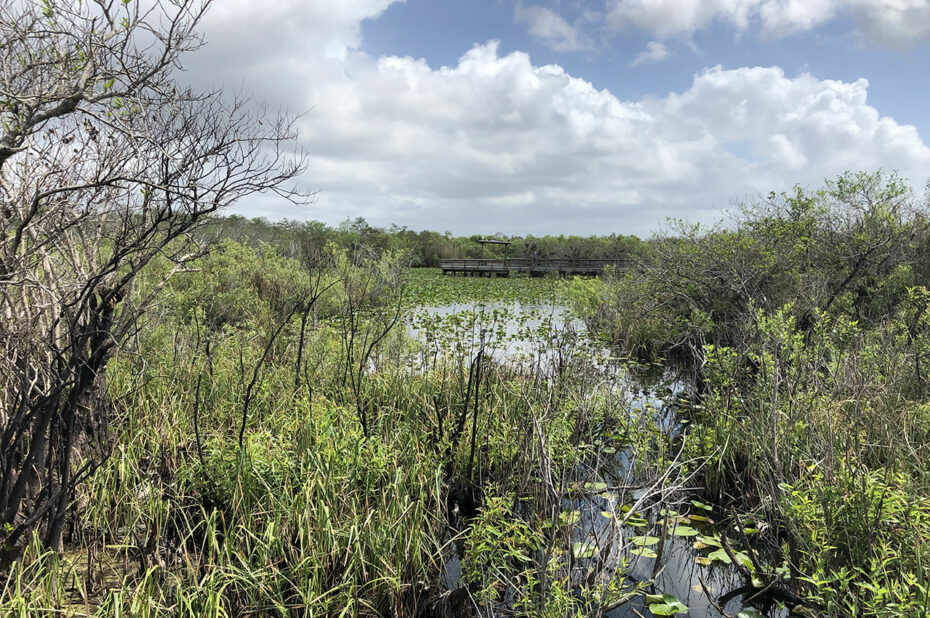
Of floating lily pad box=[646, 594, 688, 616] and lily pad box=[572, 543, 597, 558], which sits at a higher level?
lily pad box=[572, 543, 597, 558]

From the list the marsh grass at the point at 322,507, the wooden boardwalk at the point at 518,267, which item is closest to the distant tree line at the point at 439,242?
the wooden boardwalk at the point at 518,267

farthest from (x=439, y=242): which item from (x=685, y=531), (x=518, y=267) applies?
(x=685, y=531)

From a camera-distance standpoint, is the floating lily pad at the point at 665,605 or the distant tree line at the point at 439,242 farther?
the distant tree line at the point at 439,242

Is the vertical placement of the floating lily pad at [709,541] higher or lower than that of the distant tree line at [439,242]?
lower

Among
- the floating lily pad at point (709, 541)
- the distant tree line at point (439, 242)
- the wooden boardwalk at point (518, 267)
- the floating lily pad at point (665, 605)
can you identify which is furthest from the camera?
the wooden boardwalk at point (518, 267)

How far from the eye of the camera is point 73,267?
3.60 metres

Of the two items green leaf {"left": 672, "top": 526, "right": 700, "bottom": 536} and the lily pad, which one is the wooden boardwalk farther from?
the lily pad

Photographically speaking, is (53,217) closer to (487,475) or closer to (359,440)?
(359,440)

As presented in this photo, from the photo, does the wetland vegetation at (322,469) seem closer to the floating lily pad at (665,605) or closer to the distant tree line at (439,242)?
the floating lily pad at (665,605)

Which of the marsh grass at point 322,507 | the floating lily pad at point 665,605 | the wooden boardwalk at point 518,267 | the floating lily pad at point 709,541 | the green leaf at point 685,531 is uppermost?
the wooden boardwalk at point 518,267

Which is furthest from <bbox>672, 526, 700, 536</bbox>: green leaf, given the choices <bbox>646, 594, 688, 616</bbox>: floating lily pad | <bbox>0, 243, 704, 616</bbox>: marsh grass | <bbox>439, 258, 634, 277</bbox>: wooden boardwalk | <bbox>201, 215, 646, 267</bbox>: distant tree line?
<bbox>439, 258, 634, 277</bbox>: wooden boardwalk

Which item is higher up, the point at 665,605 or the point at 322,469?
the point at 322,469

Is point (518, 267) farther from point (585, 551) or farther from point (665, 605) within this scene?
point (585, 551)

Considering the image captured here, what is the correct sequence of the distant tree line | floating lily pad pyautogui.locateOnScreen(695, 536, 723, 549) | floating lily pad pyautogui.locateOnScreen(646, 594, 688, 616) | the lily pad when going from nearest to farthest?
the lily pad → floating lily pad pyautogui.locateOnScreen(646, 594, 688, 616) → floating lily pad pyautogui.locateOnScreen(695, 536, 723, 549) → the distant tree line
